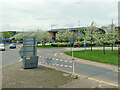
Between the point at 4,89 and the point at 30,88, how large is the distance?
117 cm

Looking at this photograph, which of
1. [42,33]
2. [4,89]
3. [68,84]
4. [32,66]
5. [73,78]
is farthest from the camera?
[42,33]

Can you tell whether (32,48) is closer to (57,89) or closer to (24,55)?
(24,55)

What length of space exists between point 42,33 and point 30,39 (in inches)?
1150

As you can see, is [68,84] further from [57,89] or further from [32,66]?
[32,66]

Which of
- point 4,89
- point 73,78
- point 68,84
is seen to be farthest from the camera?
point 73,78

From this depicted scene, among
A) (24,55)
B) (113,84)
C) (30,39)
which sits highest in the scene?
(30,39)

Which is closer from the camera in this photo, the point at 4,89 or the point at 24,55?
the point at 4,89

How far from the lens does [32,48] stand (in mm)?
10344

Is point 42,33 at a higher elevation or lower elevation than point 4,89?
higher

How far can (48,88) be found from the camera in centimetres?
588

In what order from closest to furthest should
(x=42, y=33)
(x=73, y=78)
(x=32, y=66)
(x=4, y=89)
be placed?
Result: (x=4, y=89), (x=73, y=78), (x=32, y=66), (x=42, y=33)

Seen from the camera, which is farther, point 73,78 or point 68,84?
point 73,78

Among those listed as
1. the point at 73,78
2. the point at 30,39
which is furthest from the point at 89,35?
the point at 73,78

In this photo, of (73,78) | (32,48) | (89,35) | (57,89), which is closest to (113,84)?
(73,78)
